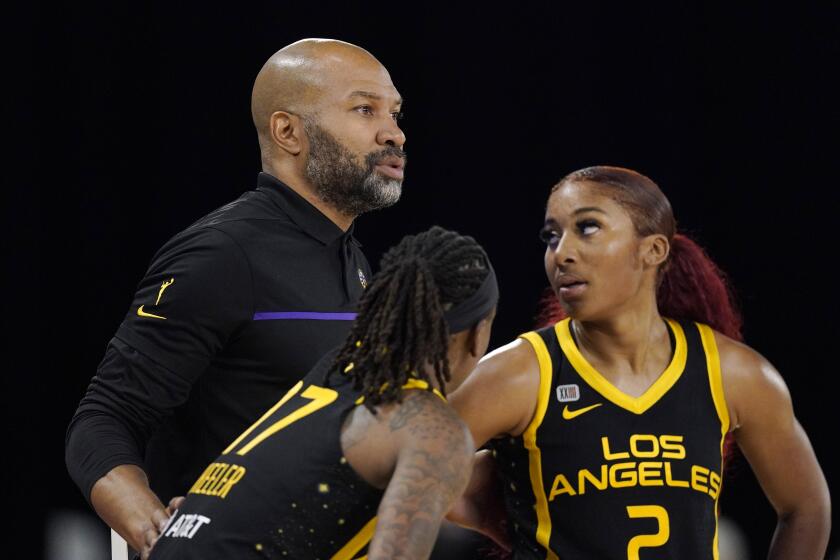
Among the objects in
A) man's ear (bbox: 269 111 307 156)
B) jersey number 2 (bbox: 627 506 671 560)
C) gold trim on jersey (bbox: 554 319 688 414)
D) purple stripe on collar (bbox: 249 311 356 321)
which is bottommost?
jersey number 2 (bbox: 627 506 671 560)

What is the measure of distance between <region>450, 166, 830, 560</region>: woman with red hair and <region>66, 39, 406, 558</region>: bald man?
32 centimetres

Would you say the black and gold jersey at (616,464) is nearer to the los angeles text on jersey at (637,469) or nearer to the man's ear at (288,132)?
the los angeles text on jersey at (637,469)

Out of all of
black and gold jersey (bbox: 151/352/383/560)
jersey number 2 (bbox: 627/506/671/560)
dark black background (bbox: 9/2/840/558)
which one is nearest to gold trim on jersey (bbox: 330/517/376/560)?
black and gold jersey (bbox: 151/352/383/560)

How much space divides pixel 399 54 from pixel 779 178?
4.09 feet

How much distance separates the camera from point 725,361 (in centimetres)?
187

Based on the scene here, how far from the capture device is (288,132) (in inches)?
83.4

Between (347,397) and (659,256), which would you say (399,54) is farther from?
(347,397)

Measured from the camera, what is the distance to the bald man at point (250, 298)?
5.76 ft

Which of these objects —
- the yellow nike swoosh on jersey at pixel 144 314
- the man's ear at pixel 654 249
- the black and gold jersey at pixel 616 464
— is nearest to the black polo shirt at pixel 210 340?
the yellow nike swoosh on jersey at pixel 144 314

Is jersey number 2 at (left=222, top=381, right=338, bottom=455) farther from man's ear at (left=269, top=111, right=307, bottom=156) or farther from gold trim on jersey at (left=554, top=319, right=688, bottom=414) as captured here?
man's ear at (left=269, top=111, right=307, bottom=156)

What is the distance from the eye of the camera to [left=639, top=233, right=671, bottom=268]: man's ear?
1.84 m

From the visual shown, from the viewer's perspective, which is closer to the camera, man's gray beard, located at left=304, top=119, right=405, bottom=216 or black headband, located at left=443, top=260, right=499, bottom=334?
black headband, located at left=443, top=260, right=499, bottom=334

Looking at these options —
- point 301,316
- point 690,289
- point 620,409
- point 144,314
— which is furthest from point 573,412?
point 144,314

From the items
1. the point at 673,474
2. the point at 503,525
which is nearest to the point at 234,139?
the point at 503,525
